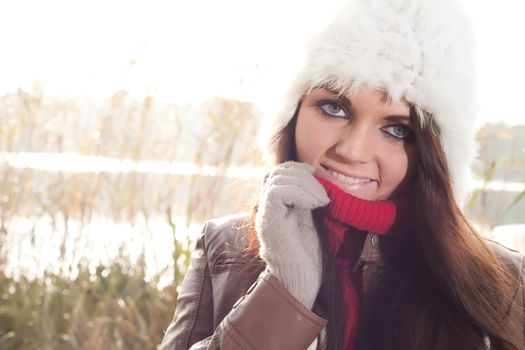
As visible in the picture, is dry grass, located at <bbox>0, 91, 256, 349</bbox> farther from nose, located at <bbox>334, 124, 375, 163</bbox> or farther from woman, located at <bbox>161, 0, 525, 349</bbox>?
nose, located at <bbox>334, 124, 375, 163</bbox>

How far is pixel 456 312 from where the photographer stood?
5.73 feet

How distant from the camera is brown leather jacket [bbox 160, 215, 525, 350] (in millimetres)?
1570

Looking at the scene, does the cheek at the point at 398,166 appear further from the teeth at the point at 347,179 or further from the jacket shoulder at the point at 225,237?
the jacket shoulder at the point at 225,237

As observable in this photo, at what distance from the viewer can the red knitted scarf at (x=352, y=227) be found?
1.70 metres

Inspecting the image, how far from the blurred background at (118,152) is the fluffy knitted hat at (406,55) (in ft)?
4.74

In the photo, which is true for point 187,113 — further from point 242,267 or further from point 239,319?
point 239,319

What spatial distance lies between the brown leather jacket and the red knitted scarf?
32 mm

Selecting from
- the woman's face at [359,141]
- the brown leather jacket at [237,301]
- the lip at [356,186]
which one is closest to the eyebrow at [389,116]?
the woman's face at [359,141]

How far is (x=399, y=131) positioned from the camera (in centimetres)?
170

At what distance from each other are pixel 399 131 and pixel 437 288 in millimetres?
403

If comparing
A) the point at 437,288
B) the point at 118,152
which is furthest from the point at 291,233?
the point at 118,152

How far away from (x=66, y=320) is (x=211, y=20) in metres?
1.49

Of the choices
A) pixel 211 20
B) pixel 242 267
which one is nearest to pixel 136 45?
pixel 211 20

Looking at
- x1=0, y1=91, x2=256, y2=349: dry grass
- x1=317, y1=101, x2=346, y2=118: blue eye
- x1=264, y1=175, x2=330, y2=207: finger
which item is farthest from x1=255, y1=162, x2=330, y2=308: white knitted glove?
x1=0, y1=91, x2=256, y2=349: dry grass
